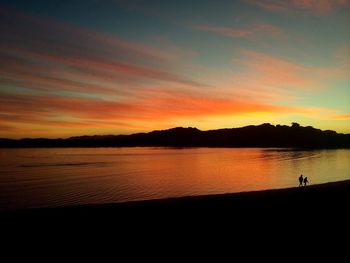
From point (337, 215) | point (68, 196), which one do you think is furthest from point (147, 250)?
point (68, 196)

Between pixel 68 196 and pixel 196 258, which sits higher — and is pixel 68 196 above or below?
below

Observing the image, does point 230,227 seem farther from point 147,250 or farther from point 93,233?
point 93,233

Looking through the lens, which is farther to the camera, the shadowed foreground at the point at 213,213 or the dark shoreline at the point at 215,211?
the dark shoreline at the point at 215,211

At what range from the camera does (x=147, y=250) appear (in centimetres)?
949

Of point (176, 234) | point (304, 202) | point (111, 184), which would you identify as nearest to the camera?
point (176, 234)

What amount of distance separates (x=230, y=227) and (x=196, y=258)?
3348mm

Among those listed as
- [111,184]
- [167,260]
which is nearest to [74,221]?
[167,260]

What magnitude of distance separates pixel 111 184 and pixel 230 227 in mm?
38714

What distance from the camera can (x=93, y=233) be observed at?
1155 centimetres

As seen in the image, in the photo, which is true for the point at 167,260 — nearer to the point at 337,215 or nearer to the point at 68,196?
the point at 337,215

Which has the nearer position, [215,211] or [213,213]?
[213,213]

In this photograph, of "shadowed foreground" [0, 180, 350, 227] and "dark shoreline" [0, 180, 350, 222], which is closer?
"shadowed foreground" [0, 180, 350, 227]

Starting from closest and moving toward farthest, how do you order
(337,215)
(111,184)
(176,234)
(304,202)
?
(176,234), (337,215), (304,202), (111,184)

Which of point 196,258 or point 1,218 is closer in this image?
point 196,258
